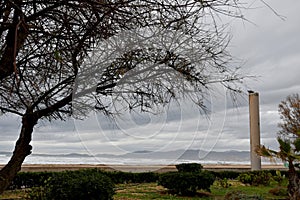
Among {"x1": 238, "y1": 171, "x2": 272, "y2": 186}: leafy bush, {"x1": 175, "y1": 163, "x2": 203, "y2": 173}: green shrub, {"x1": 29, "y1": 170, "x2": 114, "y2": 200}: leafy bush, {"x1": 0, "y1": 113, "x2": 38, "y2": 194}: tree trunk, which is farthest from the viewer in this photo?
{"x1": 238, "y1": 171, "x2": 272, "y2": 186}: leafy bush

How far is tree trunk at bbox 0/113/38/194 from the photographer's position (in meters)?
4.32

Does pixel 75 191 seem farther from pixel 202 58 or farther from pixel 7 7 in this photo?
pixel 7 7

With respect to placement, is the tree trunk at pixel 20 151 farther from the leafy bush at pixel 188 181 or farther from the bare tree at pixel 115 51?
the leafy bush at pixel 188 181

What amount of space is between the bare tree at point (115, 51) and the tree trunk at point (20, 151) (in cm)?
21

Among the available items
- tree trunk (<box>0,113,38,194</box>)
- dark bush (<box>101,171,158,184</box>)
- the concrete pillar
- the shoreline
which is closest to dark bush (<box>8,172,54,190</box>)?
the shoreline

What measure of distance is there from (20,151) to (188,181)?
5958 millimetres

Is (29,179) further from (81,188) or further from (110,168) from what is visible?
(110,168)

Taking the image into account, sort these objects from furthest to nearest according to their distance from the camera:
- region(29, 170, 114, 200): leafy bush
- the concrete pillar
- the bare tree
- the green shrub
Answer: the concrete pillar
the green shrub
region(29, 170, 114, 200): leafy bush
the bare tree

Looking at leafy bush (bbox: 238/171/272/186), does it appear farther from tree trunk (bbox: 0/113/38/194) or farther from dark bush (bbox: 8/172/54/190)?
tree trunk (bbox: 0/113/38/194)

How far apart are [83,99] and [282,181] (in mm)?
10347

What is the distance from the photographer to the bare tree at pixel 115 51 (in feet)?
7.16

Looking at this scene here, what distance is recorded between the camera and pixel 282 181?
12727mm

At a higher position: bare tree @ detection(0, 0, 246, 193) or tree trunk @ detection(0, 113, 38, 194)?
bare tree @ detection(0, 0, 246, 193)

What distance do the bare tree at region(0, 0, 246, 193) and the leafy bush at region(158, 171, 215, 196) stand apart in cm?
624
